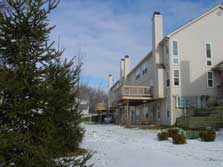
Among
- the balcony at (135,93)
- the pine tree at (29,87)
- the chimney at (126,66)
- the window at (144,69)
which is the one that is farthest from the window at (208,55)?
the pine tree at (29,87)

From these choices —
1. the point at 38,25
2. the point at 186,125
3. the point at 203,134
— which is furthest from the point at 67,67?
the point at 186,125

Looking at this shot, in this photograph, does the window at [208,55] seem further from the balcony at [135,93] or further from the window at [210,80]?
the balcony at [135,93]

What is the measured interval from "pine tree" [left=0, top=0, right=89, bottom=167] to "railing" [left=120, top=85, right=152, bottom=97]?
23604mm

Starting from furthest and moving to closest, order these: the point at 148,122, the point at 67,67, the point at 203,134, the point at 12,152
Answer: the point at 148,122, the point at 203,134, the point at 67,67, the point at 12,152

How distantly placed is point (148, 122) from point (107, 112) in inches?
903

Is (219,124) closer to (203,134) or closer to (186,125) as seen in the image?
(186,125)

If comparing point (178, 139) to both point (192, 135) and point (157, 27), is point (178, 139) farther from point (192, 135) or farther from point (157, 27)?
point (157, 27)

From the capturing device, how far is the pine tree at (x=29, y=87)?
15.0ft

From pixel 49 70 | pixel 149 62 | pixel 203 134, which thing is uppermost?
pixel 149 62

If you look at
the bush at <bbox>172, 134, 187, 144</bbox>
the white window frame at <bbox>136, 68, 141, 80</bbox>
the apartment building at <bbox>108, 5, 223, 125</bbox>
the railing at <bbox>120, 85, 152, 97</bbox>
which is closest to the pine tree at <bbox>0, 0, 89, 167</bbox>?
the bush at <bbox>172, 134, 187, 144</bbox>

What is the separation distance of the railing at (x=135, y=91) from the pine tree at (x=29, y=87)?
23.6 m

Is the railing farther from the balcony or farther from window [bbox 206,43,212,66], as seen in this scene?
window [bbox 206,43,212,66]

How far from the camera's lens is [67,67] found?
5457 mm

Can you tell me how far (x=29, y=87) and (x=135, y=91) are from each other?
24435 mm
